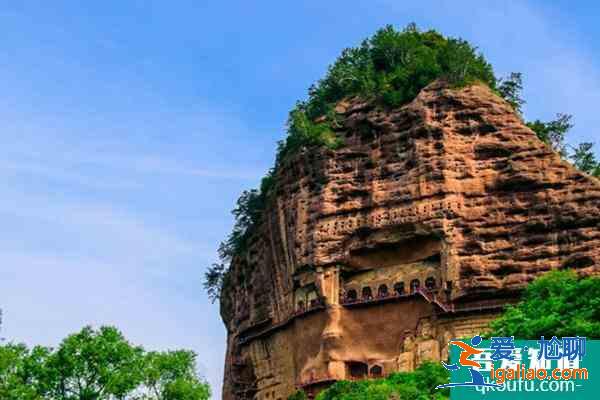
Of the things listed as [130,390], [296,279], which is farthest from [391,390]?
[296,279]

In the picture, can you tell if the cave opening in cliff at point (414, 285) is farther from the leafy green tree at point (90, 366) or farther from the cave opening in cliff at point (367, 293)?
the leafy green tree at point (90, 366)

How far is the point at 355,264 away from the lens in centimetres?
3959

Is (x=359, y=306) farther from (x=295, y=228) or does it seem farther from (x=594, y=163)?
(x=594, y=163)

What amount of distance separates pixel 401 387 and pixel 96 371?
843 centimetres

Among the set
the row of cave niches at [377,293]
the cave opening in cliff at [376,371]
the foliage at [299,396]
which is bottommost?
the foliage at [299,396]

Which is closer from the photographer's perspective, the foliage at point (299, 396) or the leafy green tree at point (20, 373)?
the leafy green tree at point (20, 373)

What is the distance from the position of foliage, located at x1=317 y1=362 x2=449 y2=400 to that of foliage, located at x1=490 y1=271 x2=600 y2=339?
2090 mm

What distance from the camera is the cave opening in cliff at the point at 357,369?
37.9 m

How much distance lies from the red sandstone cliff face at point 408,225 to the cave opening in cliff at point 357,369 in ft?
0.38

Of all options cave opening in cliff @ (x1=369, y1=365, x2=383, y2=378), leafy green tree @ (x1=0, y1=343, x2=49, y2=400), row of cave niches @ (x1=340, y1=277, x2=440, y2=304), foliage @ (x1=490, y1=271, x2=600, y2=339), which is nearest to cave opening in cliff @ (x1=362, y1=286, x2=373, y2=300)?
row of cave niches @ (x1=340, y1=277, x2=440, y2=304)

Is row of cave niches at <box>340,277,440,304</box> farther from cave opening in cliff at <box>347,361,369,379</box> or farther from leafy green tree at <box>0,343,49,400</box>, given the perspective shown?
leafy green tree at <box>0,343,49,400</box>

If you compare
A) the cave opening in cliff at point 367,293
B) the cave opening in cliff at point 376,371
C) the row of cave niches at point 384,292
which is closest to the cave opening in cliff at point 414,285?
the row of cave niches at point 384,292

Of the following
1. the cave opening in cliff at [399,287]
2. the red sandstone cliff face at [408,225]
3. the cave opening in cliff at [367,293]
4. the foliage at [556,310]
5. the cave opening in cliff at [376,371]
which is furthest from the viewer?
the cave opening in cliff at [367,293]

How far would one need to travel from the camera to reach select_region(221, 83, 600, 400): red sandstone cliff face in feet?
119
